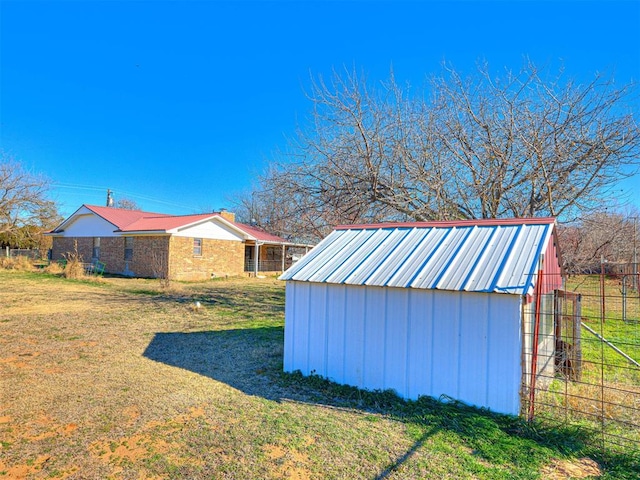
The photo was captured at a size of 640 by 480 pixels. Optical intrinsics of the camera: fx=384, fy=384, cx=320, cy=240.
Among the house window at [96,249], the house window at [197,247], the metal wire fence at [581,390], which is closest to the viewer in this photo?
the metal wire fence at [581,390]

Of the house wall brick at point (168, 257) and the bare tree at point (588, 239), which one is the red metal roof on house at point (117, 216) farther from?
the bare tree at point (588, 239)

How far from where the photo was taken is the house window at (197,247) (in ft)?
67.4

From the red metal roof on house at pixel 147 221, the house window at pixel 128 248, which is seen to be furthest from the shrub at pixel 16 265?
the house window at pixel 128 248

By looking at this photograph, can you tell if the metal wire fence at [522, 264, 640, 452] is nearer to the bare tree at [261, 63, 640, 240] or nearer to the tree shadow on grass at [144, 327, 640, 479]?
the tree shadow on grass at [144, 327, 640, 479]

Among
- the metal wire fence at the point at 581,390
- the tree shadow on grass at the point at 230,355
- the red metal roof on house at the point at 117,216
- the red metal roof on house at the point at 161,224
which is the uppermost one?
the red metal roof on house at the point at 117,216

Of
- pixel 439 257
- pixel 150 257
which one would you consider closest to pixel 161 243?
pixel 150 257

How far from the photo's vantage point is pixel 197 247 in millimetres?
20719

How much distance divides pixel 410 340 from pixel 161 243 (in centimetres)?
1760

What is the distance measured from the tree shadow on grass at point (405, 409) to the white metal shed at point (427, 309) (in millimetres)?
168

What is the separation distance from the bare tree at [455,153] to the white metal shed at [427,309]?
3.23 metres

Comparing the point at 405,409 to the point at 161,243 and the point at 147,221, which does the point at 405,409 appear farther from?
the point at 147,221

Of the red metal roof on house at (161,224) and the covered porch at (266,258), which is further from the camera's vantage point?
the covered porch at (266,258)

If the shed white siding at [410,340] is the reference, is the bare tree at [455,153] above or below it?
above

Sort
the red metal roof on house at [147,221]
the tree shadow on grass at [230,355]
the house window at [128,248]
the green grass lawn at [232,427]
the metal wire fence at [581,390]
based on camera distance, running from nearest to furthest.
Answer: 1. the green grass lawn at [232,427]
2. the metal wire fence at [581,390]
3. the tree shadow on grass at [230,355]
4. the red metal roof on house at [147,221]
5. the house window at [128,248]
